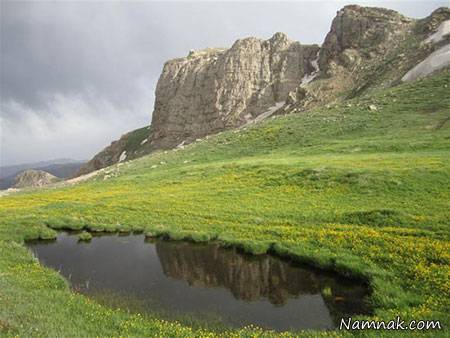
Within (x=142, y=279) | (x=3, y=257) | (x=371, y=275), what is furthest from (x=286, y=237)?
(x=3, y=257)

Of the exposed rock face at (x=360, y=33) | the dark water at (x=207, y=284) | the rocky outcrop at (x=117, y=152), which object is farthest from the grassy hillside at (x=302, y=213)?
the rocky outcrop at (x=117, y=152)

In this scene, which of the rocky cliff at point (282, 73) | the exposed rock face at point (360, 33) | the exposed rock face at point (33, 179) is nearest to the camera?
the rocky cliff at point (282, 73)

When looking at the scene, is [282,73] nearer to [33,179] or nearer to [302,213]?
[302,213]

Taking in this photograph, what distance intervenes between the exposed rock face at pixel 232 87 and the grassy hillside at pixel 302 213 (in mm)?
63630

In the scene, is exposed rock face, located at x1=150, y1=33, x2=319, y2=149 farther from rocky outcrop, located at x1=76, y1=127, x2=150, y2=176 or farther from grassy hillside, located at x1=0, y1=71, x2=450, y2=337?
grassy hillside, located at x1=0, y1=71, x2=450, y2=337

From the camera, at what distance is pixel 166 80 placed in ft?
519

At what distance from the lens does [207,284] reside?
62.4 feet

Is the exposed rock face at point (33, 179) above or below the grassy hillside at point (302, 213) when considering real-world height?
above

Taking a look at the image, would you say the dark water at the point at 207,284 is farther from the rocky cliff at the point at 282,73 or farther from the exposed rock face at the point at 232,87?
the exposed rock face at the point at 232,87

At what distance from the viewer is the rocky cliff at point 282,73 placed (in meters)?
91.5

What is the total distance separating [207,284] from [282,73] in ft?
383

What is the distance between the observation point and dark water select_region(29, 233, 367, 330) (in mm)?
15328

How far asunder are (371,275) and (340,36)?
356 feet

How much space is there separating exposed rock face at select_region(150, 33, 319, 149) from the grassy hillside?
209ft
